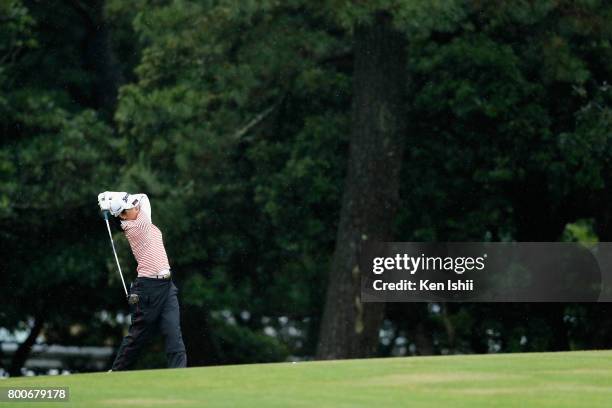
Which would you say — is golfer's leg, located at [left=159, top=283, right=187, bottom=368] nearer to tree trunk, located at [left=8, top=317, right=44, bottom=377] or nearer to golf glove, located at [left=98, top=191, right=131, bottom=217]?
golf glove, located at [left=98, top=191, right=131, bottom=217]

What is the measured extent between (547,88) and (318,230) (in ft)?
15.1

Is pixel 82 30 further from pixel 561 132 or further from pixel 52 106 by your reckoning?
pixel 561 132

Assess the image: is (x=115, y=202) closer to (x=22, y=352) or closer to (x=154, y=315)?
(x=154, y=315)

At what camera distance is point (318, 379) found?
1262 cm

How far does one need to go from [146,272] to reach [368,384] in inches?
86.2

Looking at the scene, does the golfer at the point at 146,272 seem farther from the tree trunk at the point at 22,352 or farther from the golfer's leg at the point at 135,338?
the tree trunk at the point at 22,352

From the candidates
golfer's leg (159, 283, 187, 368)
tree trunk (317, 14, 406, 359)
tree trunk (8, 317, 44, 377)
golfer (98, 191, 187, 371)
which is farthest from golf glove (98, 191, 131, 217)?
tree trunk (8, 317, 44, 377)

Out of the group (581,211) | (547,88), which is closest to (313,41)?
(547,88)

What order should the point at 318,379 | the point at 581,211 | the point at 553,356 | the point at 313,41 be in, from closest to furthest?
the point at 318,379 < the point at 553,356 < the point at 313,41 < the point at 581,211

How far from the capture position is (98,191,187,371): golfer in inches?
509

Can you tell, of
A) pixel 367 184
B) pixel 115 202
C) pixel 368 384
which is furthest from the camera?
pixel 367 184

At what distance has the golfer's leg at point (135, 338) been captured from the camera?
1306cm

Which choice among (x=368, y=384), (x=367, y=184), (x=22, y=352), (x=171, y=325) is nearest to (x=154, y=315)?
(x=171, y=325)

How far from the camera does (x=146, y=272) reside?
13.0 metres
